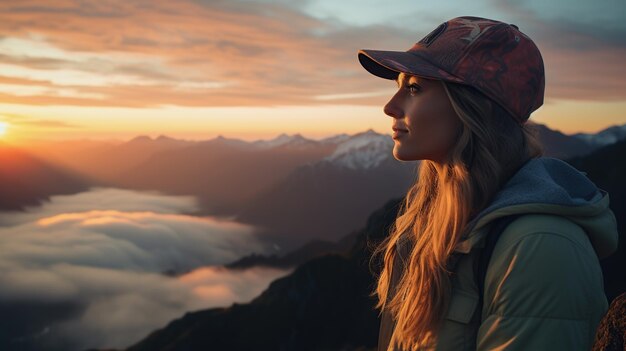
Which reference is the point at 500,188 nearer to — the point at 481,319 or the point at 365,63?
the point at 481,319

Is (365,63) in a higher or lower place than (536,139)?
higher

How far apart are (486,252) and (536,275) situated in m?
0.36

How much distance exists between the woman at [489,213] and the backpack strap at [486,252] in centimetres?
2

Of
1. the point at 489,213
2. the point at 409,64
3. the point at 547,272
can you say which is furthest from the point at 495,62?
the point at 547,272

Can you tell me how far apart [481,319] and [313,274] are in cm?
12943

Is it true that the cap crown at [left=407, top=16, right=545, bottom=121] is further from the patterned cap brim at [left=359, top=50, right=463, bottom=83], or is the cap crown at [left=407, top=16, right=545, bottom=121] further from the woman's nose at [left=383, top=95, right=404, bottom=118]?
the woman's nose at [left=383, top=95, right=404, bottom=118]

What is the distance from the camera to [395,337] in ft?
12.1

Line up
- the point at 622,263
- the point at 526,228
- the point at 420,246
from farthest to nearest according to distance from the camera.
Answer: the point at 622,263 < the point at 420,246 < the point at 526,228

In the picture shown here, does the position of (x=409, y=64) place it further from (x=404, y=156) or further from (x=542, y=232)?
(x=542, y=232)

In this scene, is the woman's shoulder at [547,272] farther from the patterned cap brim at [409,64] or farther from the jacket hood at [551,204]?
the patterned cap brim at [409,64]

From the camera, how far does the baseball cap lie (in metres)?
3.24

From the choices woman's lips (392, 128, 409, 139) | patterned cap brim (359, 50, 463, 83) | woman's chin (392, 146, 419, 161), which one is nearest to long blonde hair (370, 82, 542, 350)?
patterned cap brim (359, 50, 463, 83)

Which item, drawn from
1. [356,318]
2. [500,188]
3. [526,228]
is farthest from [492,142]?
[356,318]

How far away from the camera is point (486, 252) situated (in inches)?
114
